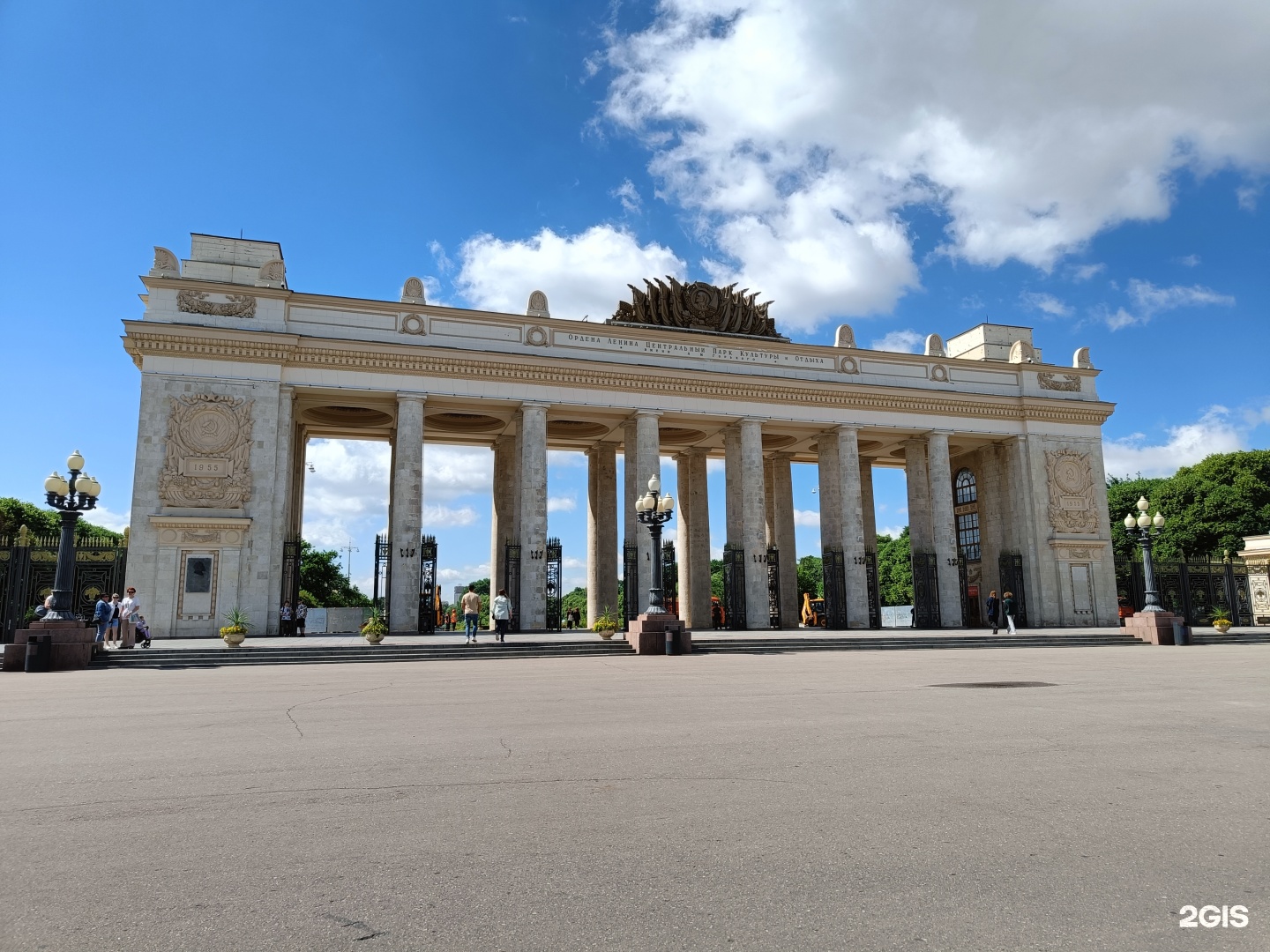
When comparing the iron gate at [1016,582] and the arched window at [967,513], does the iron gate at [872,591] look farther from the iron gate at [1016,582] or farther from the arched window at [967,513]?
the arched window at [967,513]

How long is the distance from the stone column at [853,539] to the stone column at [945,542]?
3.43 m

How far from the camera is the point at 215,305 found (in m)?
28.6

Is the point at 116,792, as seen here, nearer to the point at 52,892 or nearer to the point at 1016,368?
the point at 52,892

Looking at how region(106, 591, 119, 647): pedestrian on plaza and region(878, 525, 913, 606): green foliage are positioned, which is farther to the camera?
region(878, 525, 913, 606): green foliage

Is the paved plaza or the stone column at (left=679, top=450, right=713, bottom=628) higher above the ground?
the stone column at (left=679, top=450, right=713, bottom=628)

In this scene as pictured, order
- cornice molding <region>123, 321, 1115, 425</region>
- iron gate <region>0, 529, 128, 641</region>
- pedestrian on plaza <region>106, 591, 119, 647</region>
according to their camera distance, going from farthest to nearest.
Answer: cornice molding <region>123, 321, 1115, 425</region> → iron gate <region>0, 529, 128, 641</region> → pedestrian on plaza <region>106, 591, 119, 647</region>

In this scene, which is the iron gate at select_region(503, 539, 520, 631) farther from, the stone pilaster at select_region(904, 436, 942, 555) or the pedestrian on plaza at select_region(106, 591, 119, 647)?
the stone pilaster at select_region(904, 436, 942, 555)

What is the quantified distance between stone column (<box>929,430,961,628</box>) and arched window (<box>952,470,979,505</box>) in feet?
19.8

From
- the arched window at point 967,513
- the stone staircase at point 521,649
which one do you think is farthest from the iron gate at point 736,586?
the arched window at point 967,513

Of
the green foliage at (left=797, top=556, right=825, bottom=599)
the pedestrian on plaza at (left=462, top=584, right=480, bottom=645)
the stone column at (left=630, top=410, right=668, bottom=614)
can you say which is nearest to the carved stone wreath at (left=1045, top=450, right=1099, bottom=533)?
the stone column at (left=630, top=410, right=668, bottom=614)

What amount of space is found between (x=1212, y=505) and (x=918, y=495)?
97.0 ft

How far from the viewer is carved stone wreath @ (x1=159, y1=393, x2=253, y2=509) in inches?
1071

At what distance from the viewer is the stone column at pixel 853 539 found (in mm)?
34344

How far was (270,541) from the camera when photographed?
91.2 ft
